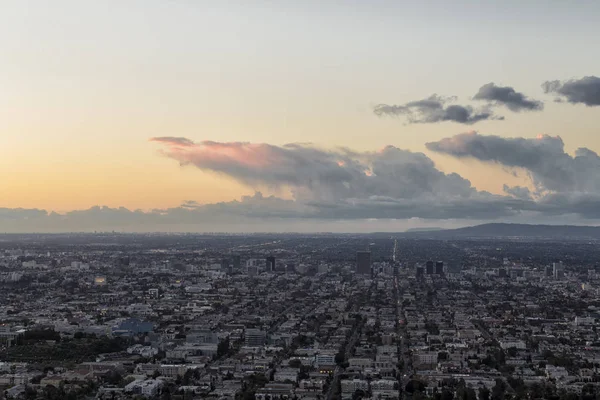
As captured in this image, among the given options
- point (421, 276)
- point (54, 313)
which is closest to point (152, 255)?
point (421, 276)

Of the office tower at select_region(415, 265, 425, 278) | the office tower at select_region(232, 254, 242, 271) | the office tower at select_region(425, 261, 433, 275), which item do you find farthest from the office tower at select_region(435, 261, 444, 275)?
the office tower at select_region(232, 254, 242, 271)

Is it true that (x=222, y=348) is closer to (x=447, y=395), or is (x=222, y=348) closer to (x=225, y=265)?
(x=447, y=395)

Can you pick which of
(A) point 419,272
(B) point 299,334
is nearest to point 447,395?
(B) point 299,334

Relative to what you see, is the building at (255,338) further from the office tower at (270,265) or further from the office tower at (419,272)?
the office tower at (270,265)

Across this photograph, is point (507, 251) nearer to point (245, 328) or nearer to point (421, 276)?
point (421, 276)

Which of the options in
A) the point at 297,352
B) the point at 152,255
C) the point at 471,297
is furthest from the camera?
the point at 152,255

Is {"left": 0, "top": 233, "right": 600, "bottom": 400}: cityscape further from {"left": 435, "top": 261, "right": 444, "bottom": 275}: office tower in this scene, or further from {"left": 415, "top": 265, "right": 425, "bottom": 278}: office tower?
{"left": 415, "top": 265, "right": 425, "bottom": 278}: office tower
